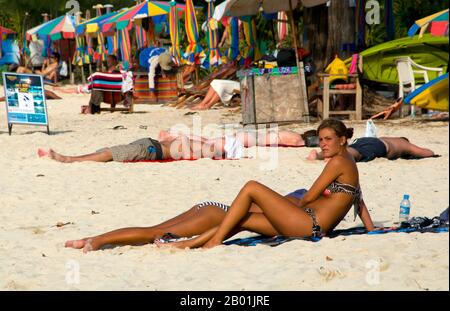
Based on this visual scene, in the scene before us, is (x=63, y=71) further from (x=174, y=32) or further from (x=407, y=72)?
(x=407, y=72)

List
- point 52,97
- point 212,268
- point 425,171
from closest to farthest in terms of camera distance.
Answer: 1. point 212,268
2. point 425,171
3. point 52,97

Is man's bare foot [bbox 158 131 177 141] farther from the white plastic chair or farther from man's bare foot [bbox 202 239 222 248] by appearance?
the white plastic chair

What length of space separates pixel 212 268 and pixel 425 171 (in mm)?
4205

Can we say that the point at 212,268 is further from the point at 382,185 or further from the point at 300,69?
→ the point at 300,69

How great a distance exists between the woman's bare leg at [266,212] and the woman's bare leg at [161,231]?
0.23 metres

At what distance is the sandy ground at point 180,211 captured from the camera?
4.75 m

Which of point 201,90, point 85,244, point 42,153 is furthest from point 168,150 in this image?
point 201,90

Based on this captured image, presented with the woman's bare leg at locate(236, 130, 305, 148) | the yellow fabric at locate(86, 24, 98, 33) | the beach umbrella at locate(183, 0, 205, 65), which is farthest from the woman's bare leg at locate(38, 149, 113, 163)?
the yellow fabric at locate(86, 24, 98, 33)

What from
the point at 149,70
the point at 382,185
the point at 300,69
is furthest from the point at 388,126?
the point at 149,70

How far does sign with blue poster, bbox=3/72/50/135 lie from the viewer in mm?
12678

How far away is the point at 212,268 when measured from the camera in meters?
5.07

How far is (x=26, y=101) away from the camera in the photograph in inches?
504

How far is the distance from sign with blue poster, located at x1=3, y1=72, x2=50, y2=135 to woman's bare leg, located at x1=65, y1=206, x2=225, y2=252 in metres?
7.23

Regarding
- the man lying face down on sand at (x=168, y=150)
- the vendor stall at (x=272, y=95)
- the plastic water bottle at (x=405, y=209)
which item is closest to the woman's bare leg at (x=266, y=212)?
the plastic water bottle at (x=405, y=209)
